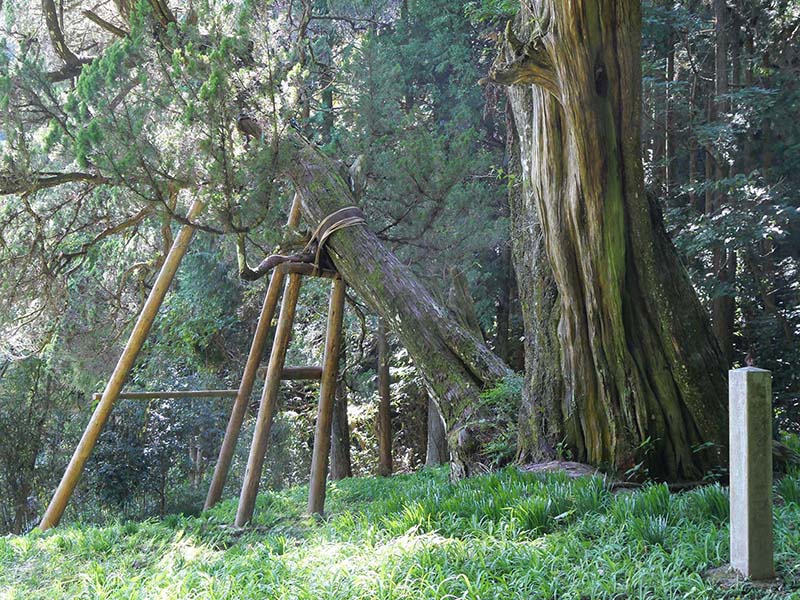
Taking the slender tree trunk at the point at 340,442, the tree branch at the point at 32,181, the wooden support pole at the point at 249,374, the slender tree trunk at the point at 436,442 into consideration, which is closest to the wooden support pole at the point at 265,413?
the wooden support pole at the point at 249,374

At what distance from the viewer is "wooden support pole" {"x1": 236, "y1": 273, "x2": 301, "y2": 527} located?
659 cm

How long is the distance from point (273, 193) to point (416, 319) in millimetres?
1660

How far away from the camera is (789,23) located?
1260cm

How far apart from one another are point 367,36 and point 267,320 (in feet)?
15.2

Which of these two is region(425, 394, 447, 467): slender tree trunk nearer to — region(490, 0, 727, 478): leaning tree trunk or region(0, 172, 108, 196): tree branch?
region(0, 172, 108, 196): tree branch

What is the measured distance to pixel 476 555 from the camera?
342 centimetres

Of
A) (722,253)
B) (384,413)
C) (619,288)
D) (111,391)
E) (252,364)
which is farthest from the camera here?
(384,413)

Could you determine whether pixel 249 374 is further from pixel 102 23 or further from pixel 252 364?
pixel 102 23

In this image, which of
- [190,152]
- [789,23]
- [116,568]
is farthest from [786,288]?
[116,568]

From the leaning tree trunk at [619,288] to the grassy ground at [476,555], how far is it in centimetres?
69

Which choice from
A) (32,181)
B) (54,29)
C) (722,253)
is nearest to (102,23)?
(54,29)

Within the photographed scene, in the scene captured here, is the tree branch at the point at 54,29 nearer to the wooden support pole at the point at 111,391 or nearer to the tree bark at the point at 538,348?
the wooden support pole at the point at 111,391

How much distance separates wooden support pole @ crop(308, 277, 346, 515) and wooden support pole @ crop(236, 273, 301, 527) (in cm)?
41

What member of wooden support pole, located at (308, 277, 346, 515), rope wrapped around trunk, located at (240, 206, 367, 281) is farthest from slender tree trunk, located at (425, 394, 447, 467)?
rope wrapped around trunk, located at (240, 206, 367, 281)
